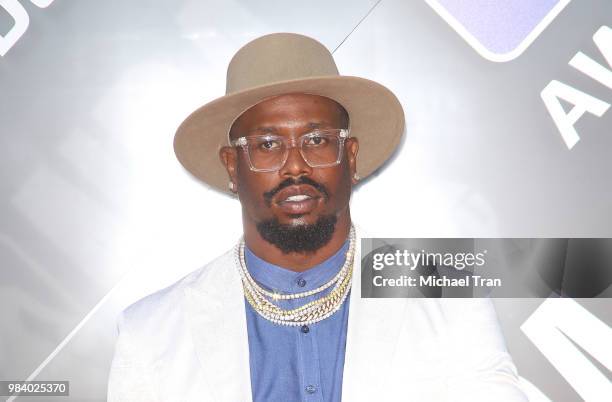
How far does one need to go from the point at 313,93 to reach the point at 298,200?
33 cm

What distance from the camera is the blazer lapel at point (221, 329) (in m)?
1.87

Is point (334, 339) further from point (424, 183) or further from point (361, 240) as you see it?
point (424, 183)

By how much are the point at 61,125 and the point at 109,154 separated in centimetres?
19

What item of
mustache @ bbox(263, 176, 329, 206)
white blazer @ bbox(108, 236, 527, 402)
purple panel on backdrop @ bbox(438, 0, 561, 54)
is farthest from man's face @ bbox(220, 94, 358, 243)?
purple panel on backdrop @ bbox(438, 0, 561, 54)

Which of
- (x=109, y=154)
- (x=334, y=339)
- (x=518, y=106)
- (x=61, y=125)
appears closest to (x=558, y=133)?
(x=518, y=106)

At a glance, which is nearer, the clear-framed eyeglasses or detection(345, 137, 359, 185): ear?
the clear-framed eyeglasses

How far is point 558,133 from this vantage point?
2.32 m

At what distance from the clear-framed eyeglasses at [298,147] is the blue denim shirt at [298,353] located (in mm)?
352

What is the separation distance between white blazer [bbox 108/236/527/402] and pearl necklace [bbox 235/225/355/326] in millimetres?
39

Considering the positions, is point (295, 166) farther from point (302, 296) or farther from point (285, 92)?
point (302, 296)

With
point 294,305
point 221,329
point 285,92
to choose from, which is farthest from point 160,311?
point 285,92

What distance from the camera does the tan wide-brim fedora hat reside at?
1.98 m

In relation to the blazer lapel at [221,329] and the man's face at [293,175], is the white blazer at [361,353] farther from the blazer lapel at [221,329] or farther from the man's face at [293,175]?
the man's face at [293,175]

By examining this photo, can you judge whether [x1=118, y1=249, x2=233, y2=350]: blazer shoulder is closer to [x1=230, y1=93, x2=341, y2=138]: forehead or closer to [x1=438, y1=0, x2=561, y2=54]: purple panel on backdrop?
[x1=230, y1=93, x2=341, y2=138]: forehead
